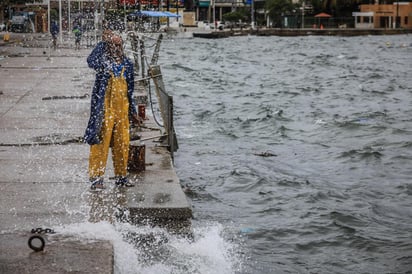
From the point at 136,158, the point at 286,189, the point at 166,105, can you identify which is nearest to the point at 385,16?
the point at 286,189

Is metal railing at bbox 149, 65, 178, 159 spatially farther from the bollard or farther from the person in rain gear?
the person in rain gear

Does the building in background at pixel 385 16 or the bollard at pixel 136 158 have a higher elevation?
the building in background at pixel 385 16

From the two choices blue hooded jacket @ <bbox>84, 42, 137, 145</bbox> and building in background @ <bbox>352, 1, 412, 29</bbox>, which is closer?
blue hooded jacket @ <bbox>84, 42, 137, 145</bbox>

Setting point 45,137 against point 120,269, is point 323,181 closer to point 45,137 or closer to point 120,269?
point 45,137

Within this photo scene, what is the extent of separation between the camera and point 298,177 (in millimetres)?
12016

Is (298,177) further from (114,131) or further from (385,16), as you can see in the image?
(385,16)

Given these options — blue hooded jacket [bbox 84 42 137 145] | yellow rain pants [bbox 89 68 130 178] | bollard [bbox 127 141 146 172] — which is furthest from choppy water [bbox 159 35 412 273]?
blue hooded jacket [bbox 84 42 137 145]

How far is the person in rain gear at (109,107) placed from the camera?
26.8 feet

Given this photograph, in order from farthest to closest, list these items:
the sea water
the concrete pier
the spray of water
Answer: the sea water, the spray of water, the concrete pier

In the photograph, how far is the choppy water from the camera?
26.5 ft

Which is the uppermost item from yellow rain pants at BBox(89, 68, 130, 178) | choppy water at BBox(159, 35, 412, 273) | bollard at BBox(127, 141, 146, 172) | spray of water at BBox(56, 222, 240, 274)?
yellow rain pants at BBox(89, 68, 130, 178)

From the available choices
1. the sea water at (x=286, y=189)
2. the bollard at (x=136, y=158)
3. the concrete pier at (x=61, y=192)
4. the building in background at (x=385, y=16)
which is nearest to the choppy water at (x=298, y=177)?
the sea water at (x=286, y=189)

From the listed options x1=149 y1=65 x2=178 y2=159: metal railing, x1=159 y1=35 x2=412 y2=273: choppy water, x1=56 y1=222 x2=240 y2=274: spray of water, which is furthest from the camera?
x1=149 y1=65 x2=178 y2=159: metal railing

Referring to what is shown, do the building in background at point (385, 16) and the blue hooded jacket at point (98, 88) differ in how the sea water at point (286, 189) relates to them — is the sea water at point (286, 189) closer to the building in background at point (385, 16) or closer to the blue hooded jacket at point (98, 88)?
the blue hooded jacket at point (98, 88)
